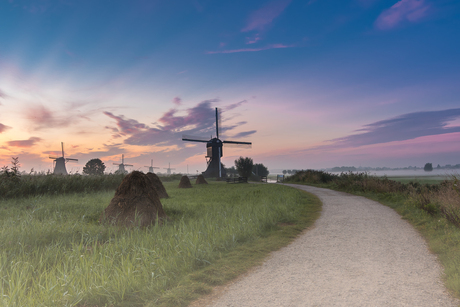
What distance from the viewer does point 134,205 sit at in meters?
9.46

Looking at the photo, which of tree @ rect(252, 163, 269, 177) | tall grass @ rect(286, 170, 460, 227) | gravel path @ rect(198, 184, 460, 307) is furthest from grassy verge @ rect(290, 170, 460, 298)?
tree @ rect(252, 163, 269, 177)

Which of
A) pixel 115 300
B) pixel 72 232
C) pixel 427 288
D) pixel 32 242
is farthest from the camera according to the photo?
pixel 72 232

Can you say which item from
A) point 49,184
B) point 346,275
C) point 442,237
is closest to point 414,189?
point 442,237

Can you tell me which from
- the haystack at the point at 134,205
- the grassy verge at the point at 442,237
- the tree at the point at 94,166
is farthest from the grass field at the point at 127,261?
the tree at the point at 94,166

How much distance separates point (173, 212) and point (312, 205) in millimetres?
7896

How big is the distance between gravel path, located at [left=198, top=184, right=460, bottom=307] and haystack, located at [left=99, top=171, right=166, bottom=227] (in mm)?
4982

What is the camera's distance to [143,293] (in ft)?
14.1

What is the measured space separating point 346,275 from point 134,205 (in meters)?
7.26

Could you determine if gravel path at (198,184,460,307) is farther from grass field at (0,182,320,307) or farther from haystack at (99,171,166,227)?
haystack at (99,171,166,227)

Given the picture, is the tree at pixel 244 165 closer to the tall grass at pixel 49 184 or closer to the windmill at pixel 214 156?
the windmill at pixel 214 156

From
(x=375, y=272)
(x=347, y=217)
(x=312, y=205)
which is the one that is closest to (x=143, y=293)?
(x=375, y=272)

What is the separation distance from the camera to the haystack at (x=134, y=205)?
9.12 m

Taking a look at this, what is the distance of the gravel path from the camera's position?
4.15m

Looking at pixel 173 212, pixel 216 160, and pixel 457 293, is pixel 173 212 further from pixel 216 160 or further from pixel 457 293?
pixel 216 160
